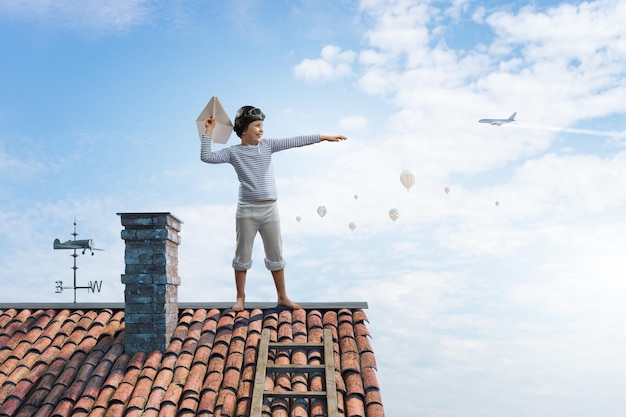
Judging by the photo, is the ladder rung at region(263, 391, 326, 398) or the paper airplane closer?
the ladder rung at region(263, 391, 326, 398)

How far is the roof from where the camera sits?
7.75 m

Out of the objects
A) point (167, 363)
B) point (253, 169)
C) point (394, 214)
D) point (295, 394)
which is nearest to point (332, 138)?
point (253, 169)

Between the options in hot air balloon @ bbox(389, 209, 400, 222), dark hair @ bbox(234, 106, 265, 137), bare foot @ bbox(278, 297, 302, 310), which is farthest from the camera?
hot air balloon @ bbox(389, 209, 400, 222)

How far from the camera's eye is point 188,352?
8750mm

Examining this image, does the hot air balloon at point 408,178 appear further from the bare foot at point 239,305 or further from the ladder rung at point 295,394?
the ladder rung at point 295,394

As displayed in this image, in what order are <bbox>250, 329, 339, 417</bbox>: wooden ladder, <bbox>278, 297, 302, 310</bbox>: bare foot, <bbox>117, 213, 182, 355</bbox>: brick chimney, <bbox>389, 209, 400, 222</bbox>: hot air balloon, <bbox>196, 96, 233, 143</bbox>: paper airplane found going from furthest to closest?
<bbox>389, 209, 400, 222</bbox>: hot air balloon → <bbox>278, 297, 302, 310</bbox>: bare foot → <bbox>196, 96, 233, 143</bbox>: paper airplane → <bbox>117, 213, 182, 355</bbox>: brick chimney → <bbox>250, 329, 339, 417</bbox>: wooden ladder

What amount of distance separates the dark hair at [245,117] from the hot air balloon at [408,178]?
1422 cm

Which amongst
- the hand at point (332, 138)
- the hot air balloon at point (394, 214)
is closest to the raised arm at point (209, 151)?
the hand at point (332, 138)

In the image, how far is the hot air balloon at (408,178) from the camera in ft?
74.5

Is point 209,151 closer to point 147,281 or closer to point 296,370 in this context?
point 147,281

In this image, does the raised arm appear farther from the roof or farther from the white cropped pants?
the roof

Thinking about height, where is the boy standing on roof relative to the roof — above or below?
above

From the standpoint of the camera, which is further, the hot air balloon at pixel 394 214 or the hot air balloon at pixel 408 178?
the hot air balloon at pixel 394 214

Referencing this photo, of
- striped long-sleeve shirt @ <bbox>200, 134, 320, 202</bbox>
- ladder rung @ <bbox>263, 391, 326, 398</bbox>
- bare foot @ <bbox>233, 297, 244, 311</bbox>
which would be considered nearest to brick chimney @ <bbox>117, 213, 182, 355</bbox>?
striped long-sleeve shirt @ <bbox>200, 134, 320, 202</bbox>
